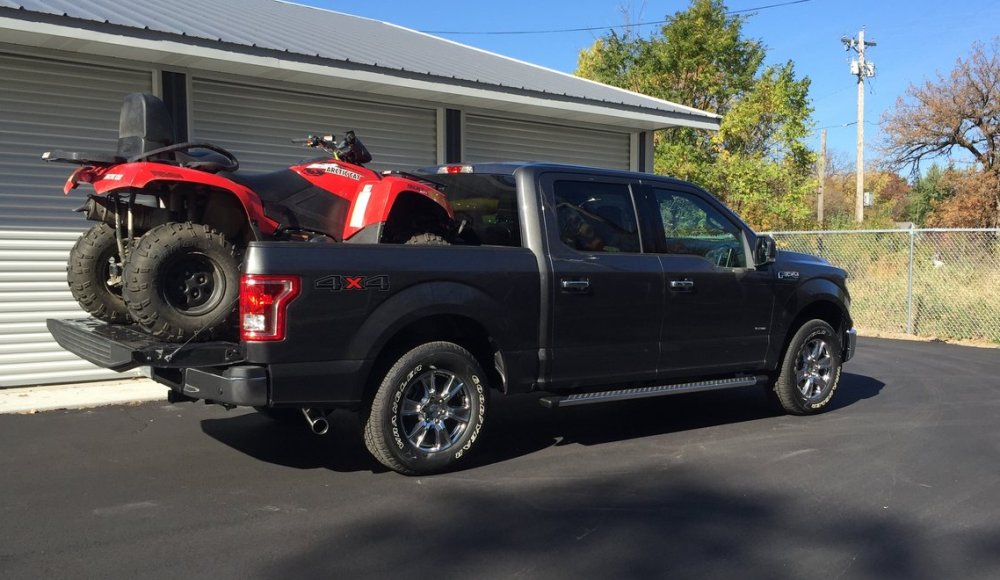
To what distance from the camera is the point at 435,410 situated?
16.8 ft

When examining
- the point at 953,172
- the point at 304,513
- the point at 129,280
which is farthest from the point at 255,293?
the point at 953,172

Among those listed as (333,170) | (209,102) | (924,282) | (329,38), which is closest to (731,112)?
(924,282)

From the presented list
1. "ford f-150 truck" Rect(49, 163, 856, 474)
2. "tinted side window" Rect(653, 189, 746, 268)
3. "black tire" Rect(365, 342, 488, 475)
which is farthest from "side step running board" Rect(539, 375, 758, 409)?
"tinted side window" Rect(653, 189, 746, 268)

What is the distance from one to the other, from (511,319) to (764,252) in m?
2.50

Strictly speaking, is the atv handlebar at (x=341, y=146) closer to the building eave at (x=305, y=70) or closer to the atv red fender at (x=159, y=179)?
the atv red fender at (x=159, y=179)

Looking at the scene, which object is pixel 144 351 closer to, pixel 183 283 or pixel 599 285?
pixel 183 283

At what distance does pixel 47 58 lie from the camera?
7863mm

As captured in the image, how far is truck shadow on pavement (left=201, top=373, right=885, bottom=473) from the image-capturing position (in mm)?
5676

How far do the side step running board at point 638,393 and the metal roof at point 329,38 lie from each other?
16.2ft

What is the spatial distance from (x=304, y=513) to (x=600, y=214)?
2962mm

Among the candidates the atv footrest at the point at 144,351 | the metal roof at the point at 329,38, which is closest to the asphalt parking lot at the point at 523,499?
the atv footrest at the point at 144,351

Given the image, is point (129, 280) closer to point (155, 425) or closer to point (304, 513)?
point (304, 513)

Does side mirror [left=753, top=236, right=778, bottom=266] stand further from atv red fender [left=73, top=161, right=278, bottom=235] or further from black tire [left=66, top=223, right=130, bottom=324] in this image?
black tire [left=66, top=223, right=130, bottom=324]

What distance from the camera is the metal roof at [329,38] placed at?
25.6ft
